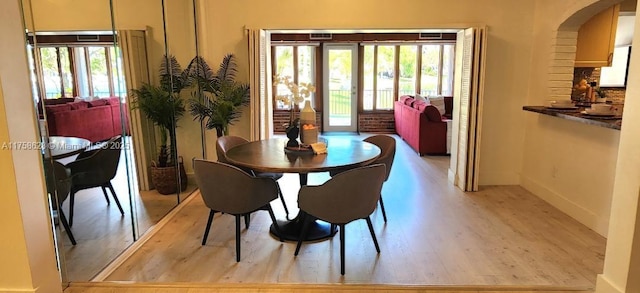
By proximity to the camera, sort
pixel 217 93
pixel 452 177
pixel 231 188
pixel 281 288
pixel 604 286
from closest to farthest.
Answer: pixel 604 286
pixel 281 288
pixel 231 188
pixel 217 93
pixel 452 177

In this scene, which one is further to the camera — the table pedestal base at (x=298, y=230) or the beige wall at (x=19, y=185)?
the table pedestal base at (x=298, y=230)

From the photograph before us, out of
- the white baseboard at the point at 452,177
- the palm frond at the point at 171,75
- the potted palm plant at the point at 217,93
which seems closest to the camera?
the palm frond at the point at 171,75

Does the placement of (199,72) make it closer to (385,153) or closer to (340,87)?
(385,153)

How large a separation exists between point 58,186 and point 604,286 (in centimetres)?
323

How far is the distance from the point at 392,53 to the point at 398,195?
5.39 m

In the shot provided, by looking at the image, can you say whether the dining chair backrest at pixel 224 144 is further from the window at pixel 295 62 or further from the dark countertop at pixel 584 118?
the window at pixel 295 62

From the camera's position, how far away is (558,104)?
393 cm

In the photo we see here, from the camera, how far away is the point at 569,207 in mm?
3775

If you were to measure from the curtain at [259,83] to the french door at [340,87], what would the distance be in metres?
4.29

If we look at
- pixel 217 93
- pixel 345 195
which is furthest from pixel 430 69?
Result: pixel 345 195

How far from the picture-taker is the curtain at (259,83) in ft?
14.7

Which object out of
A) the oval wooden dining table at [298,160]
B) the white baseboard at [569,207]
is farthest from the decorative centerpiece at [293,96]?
the white baseboard at [569,207]

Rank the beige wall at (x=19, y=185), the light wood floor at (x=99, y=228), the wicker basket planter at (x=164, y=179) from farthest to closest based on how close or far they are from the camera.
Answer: the wicker basket planter at (x=164, y=179), the light wood floor at (x=99, y=228), the beige wall at (x=19, y=185)

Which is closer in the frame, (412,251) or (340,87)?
(412,251)
